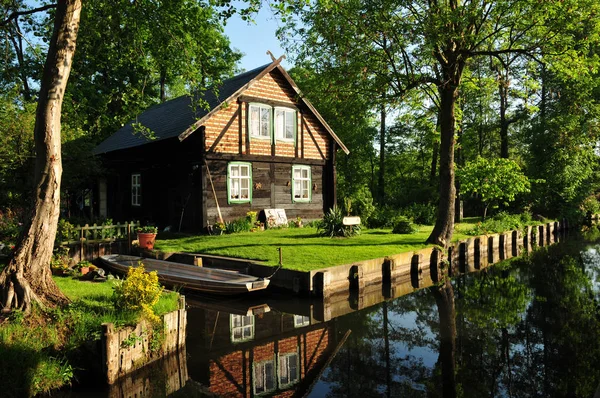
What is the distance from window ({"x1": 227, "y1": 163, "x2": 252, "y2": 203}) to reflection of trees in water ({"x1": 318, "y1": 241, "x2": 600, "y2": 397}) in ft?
31.9

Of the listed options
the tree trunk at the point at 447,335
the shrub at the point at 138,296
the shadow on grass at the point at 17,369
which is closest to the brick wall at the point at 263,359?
the shrub at the point at 138,296

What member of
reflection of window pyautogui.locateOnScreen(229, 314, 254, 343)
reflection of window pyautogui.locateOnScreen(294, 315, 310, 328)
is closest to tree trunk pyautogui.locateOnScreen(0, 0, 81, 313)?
reflection of window pyautogui.locateOnScreen(229, 314, 254, 343)

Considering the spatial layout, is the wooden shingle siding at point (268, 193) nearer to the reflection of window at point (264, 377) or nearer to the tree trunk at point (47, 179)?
the tree trunk at point (47, 179)

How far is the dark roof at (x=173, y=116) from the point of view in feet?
64.1

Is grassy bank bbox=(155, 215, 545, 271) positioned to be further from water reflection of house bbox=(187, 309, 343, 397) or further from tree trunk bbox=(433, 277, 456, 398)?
water reflection of house bbox=(187, 309, 343, 397)

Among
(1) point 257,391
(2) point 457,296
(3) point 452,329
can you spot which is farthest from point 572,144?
(1) point 257,391

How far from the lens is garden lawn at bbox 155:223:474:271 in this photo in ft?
43.5

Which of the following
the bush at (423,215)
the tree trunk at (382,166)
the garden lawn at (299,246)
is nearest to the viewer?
the garden lawn at (299,246)

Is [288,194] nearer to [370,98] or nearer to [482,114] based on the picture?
[370,98]

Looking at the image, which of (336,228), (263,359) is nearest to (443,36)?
(336,228)

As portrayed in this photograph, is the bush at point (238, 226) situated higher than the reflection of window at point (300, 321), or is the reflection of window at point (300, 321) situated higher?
the bush at point (238, 226)

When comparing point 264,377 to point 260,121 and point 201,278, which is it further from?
point 260,121

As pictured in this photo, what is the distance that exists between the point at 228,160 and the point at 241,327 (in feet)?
36.1

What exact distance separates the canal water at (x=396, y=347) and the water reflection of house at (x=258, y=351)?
2 cm
